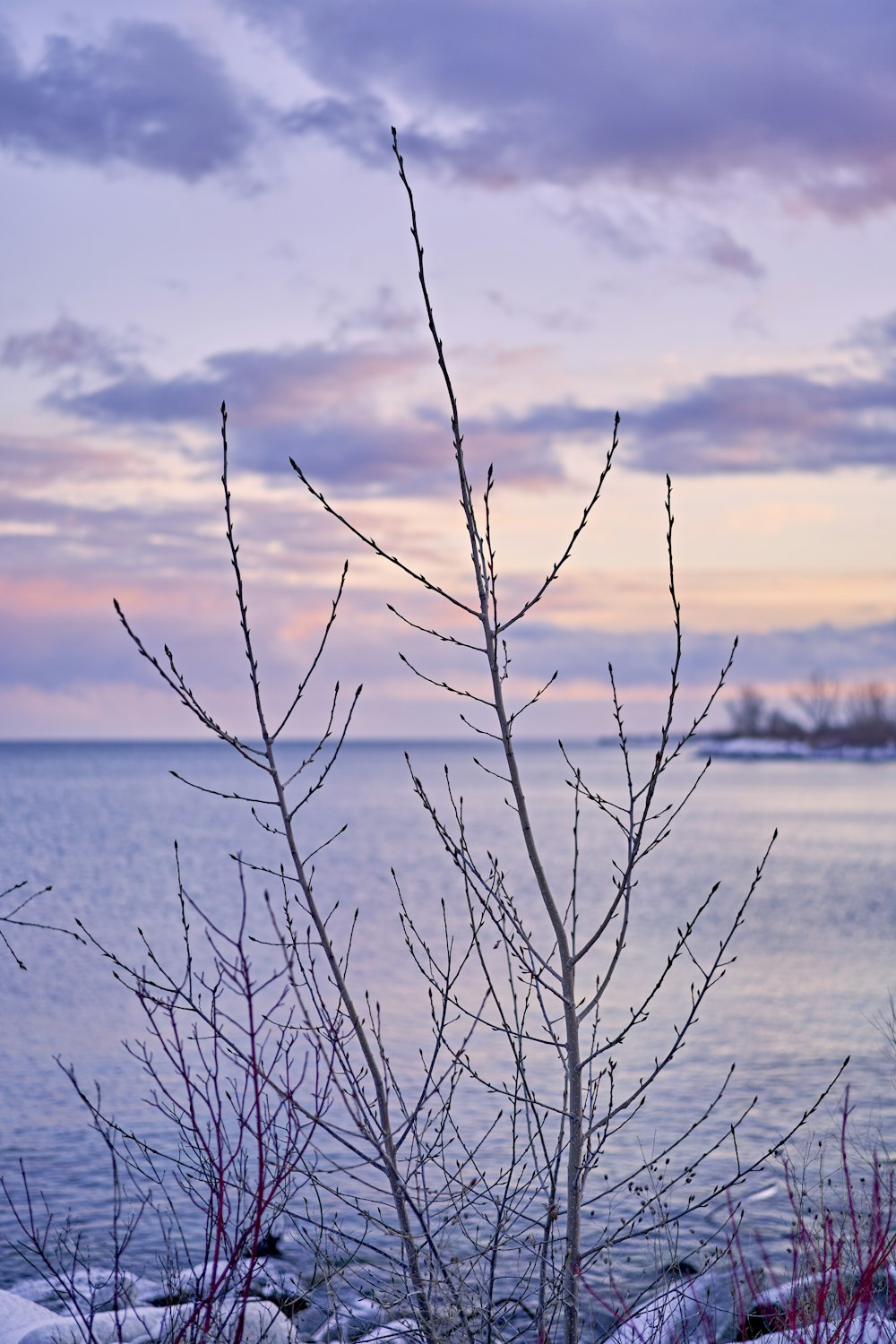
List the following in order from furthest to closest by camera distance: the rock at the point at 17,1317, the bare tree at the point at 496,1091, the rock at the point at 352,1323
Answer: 1. the rock at the point at 352,1323
2. the rock at the point at 17,1317
3. the bare tree at the point at 496,1091

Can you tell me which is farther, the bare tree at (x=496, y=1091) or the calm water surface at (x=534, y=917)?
the calm water surface at (x=534, y=917)

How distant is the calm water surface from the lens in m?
13.6

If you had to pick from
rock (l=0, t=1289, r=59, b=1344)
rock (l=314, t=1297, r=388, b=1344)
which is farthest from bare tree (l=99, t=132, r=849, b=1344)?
rock (l=0, t=1289, r=59, b=1344)

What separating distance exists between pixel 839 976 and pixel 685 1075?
8027 millimetres

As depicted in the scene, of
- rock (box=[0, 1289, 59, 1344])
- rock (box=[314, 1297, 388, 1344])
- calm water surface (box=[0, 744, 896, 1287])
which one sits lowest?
calm water surface (box=[0, 744, 896, 1287])

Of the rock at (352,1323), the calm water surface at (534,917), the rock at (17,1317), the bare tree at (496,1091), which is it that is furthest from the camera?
the calm water surface at (534,917)

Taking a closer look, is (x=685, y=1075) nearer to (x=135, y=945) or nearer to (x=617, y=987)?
(x=617, y=987)

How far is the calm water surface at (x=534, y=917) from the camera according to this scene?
13.6 metres

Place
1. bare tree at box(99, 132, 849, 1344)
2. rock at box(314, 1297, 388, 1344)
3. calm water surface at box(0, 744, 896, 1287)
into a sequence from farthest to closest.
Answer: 1. calm water surface at box(0, 744, 896, 1287)
2. rock at box(314, 1297, 388, 1344)
3. bare tree at box(99, 132, 849, 1344)

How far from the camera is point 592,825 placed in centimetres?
6538

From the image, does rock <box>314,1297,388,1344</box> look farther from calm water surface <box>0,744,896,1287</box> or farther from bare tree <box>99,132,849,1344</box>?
calm water surface <box>0,744,896,1287</box>

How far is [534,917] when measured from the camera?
29.9 m

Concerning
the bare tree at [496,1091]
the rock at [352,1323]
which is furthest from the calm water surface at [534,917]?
the rock at [352,1323]

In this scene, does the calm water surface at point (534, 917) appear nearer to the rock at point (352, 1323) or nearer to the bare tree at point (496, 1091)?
the bare tree at point (496, 1091)
